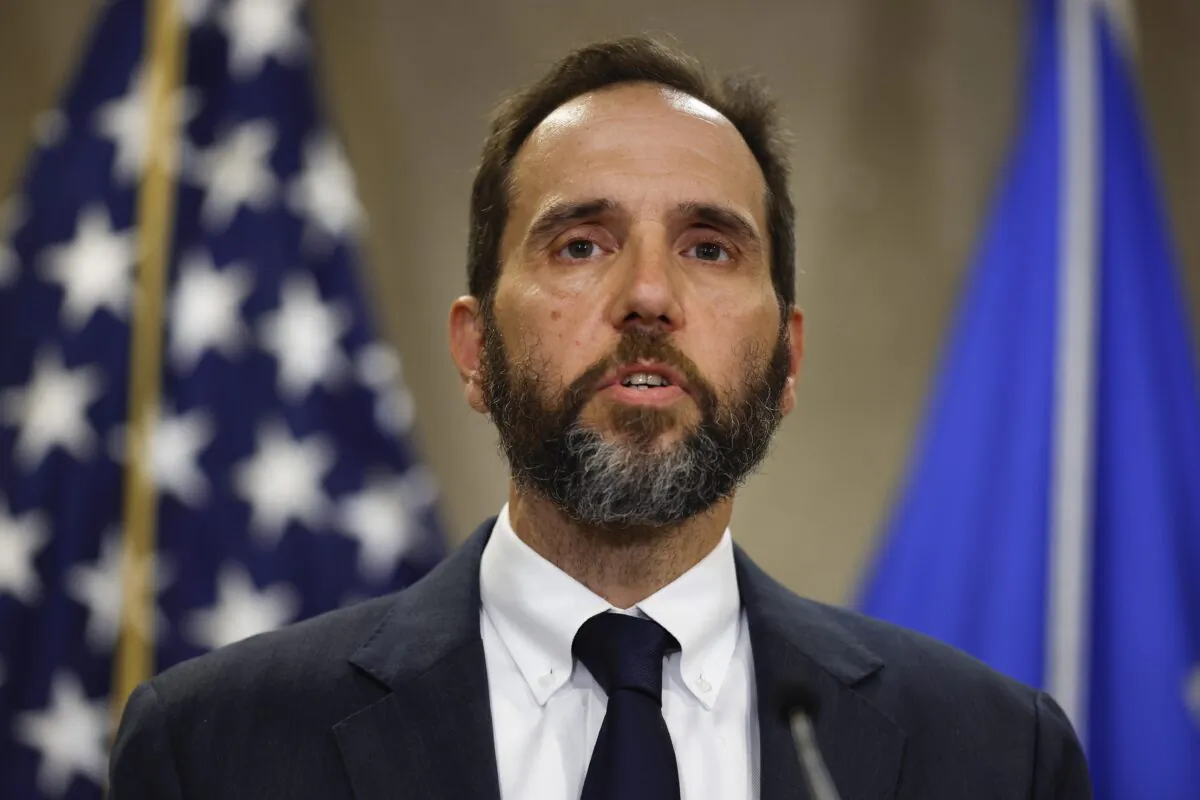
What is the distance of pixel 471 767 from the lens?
1.62 metres

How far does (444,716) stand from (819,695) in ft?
1.62

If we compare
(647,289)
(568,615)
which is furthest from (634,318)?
(568,615)

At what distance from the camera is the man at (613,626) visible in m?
1.65

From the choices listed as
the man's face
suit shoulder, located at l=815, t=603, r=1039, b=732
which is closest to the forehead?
the man's face

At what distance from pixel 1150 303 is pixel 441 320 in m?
1.78

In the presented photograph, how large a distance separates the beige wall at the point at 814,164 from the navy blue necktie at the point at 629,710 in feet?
5.82

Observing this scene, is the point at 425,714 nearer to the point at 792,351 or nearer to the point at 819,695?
the point at 819,695

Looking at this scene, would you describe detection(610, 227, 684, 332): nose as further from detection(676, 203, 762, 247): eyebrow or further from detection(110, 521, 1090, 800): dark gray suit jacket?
detection(110, 521, 1090, 800): dark gray suit jacket

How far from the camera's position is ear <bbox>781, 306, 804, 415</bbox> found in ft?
6.46

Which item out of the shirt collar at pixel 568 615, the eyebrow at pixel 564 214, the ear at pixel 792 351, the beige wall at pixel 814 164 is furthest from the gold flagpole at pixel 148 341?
the ear at pixel 792 351

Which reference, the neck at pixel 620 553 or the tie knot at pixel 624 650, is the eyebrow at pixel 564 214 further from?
the tie knot at pixel 624 650

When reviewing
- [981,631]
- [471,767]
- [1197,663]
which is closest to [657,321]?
[471,767]

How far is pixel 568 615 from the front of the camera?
5.74 ft

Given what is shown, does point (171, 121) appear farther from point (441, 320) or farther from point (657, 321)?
point (657, 321)
